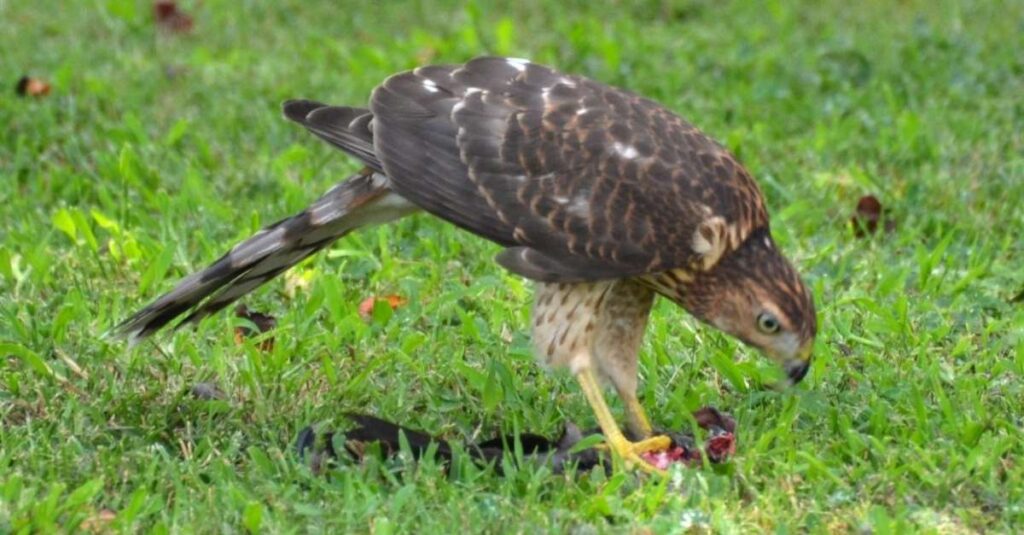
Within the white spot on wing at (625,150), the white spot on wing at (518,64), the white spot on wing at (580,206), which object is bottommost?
the white spot on wing at (580,206)

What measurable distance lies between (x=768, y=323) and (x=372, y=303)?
166 cm

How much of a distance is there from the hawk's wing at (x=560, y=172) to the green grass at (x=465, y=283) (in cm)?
60

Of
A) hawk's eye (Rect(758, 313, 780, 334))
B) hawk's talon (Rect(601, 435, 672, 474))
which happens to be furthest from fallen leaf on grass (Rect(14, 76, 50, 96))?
hawk's eye (Rect(758, 313, 780, 334))

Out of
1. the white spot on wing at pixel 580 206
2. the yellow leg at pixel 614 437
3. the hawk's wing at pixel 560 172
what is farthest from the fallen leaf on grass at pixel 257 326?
the white spot on wing at pixel 580 206

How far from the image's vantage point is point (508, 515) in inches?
171

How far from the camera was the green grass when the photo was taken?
4535 millimetres

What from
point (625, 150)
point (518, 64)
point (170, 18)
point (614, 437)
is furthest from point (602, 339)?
point (170, 18)

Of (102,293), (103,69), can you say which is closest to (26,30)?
(103,69)

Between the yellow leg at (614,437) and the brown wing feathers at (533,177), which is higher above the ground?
the brown wing feathers at (533,177)

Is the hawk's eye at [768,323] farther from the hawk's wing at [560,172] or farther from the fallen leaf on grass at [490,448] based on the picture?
the fallen leaf on grass at [490,448]

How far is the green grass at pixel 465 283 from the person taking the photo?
14.9ft

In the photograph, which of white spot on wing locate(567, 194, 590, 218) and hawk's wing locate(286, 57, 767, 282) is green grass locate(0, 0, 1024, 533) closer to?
hawk's wing locate(286, 57, 767, 282)

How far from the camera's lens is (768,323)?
481 centimetres

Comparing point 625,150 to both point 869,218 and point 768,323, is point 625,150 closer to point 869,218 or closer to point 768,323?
point 768,323
